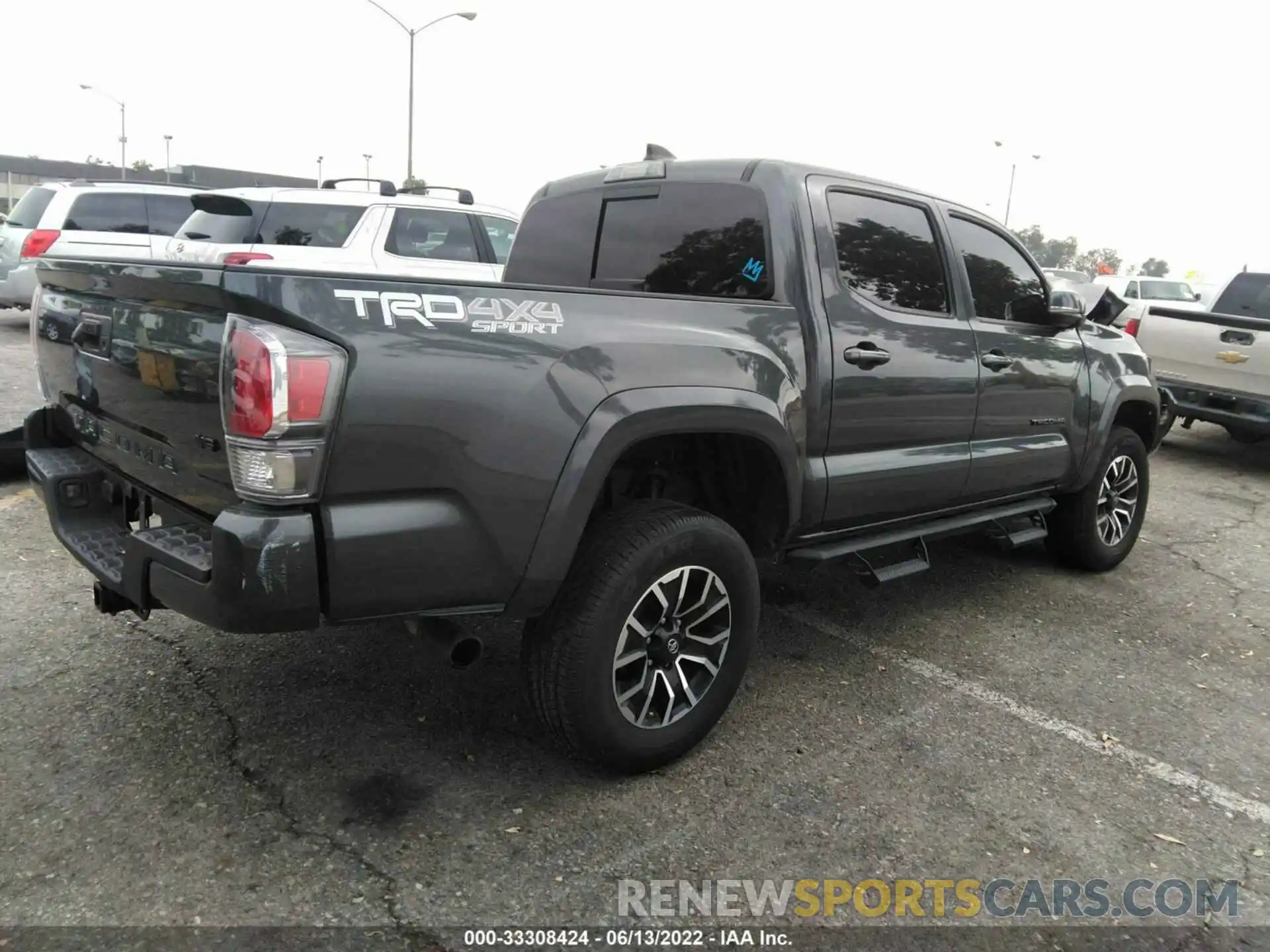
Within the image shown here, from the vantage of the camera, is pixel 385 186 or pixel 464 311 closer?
pixel 464 311

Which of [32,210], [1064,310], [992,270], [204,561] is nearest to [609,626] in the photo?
[204,561]

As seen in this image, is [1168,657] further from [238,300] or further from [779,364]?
[238,300]

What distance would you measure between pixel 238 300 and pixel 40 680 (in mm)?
1934

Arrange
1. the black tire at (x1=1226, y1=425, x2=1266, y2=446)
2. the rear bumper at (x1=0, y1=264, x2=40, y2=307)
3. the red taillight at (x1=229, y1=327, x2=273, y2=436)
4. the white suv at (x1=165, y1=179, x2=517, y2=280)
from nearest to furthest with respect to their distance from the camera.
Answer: the red taillight at (x1=229, y1=327, x2=273, y2=436) < the white suv at (x1=165, y1=179, x2=517, y2=280) < the black tire at (x1=1226, y1=425, x2=1266, y2=446) < the rear bumper at (x1=0, y1=264, x2=40, y2=307)

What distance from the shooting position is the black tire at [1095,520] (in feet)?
16.4

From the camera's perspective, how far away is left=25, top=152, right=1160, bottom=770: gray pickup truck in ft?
7.22

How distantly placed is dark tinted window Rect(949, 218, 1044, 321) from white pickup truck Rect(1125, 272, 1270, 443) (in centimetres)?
398

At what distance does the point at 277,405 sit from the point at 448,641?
79cm

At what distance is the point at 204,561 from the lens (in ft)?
7.46

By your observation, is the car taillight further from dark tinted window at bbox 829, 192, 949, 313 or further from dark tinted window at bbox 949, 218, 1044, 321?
dark tinted window at bbox 949, 218, 1044, 321

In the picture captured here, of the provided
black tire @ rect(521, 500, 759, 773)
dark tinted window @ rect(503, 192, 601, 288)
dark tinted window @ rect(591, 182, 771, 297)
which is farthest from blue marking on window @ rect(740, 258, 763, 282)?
black tire @ rect(521, 500, 759, 773)

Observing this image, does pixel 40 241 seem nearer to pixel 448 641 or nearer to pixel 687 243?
pixel 687 243

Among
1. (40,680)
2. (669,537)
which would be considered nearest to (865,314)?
(669,537)

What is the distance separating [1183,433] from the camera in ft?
34.5
